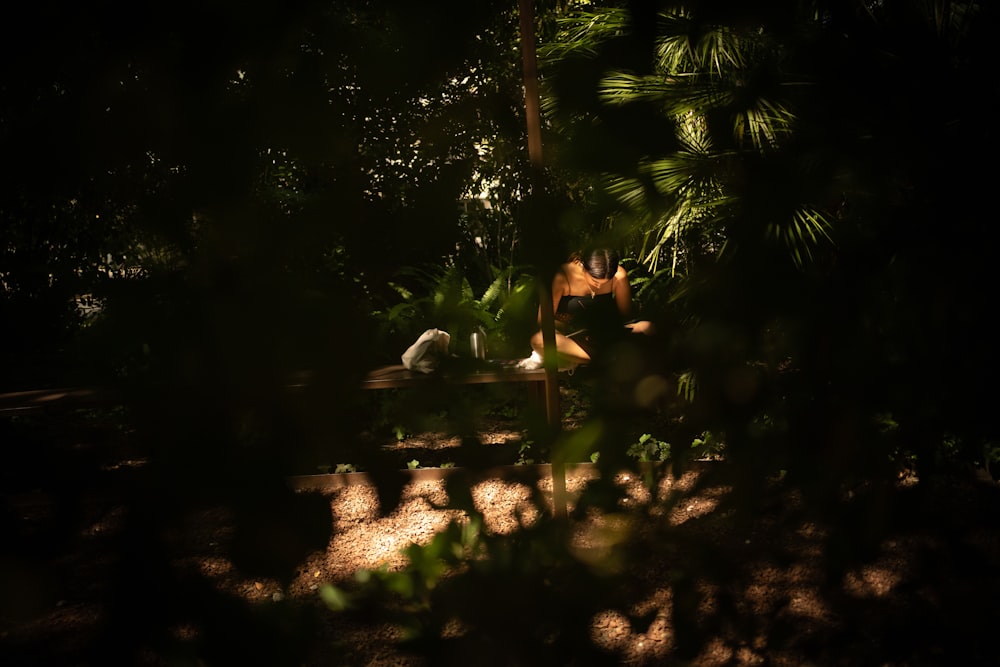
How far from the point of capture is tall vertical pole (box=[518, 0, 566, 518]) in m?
0.74

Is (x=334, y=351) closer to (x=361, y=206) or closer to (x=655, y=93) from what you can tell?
(x=361, y=206)

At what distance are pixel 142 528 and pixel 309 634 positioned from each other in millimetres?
191

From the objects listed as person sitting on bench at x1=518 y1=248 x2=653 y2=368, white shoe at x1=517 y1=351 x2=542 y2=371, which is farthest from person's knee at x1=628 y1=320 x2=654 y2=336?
white shoe at x1=517 y1=351 x2=542 y2=371

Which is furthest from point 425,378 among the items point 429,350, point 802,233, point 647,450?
point 802,233

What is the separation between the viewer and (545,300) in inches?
29.0

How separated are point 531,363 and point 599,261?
0.11 metres

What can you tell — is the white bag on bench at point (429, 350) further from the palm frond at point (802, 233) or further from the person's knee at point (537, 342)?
the palm frond at point (802, 233)

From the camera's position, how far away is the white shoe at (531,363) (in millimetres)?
758

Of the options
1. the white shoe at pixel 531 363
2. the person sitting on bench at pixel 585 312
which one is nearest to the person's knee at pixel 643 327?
the person sitting on bench at pixel 585 312

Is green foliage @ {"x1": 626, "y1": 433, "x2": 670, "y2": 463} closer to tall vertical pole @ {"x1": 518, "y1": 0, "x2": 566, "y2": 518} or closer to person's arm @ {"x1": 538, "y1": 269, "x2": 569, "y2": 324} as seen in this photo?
tall vertical pole @ {"x1": 518, "y1": 0, "x2": 566, "y2": 518}

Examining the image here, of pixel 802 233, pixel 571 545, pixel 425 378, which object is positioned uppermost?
pixel 802 233

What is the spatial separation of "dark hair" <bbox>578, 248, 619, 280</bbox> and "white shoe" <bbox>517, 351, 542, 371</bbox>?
9cm

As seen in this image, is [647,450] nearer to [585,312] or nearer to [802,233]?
[585,312]

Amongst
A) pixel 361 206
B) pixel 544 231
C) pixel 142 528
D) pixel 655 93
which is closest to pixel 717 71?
pixel 655 93
